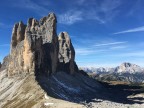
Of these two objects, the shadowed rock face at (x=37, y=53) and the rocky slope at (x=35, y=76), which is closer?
the rocky slope at (x=35, y=76)

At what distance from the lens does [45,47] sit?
179500 mm

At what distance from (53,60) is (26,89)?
46.2 metres

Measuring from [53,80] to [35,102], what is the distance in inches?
1941

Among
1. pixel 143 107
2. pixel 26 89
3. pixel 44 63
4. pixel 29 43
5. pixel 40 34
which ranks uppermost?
pixel 40 34

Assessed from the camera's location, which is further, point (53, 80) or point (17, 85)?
point (53, 80)

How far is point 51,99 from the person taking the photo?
115375 millimetres

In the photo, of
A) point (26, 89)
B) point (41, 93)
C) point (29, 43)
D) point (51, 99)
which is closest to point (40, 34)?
point (29, 43)

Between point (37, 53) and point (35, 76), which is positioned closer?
point (35, 76)

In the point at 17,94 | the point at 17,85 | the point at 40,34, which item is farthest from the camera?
the point at 40,34

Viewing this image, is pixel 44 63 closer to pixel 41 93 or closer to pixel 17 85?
pixel 17 85

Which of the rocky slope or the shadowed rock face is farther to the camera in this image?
the shadowed rock face

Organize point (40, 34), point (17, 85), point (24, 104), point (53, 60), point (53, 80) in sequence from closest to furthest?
1. point (24, 104)
2. point (17, 85)
3. point (53, 80)
4. point (53, 60)
5. point (40, 34)

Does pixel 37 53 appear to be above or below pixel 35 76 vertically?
above

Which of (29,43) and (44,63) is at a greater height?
(29,43)
